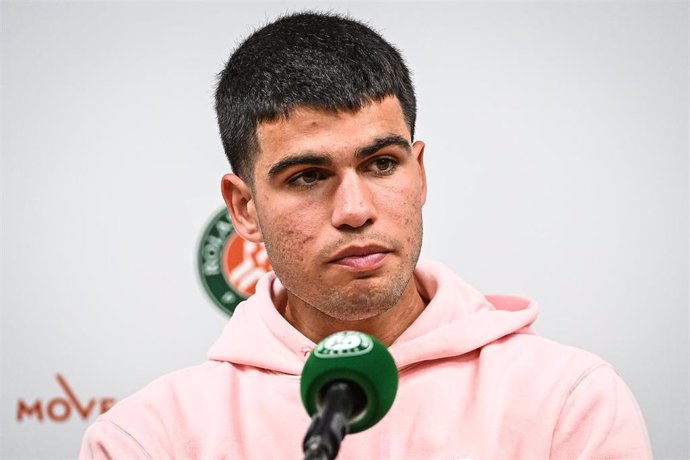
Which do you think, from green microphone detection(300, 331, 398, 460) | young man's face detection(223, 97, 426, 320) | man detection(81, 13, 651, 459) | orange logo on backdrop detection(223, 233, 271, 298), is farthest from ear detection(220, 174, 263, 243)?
orange logo on backdrop detection(223, 233, 271, 298)

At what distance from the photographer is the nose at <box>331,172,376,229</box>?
1.01 metres

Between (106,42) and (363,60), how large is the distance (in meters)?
1.23

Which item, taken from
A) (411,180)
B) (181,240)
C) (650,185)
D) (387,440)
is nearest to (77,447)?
(181,240)

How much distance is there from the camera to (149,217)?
6.77 feet

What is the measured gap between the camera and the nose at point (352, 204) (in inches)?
39.8

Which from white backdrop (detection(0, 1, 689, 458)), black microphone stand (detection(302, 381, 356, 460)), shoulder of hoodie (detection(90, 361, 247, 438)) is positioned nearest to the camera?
black microphone stand (detection(302, 381, 356, 460))

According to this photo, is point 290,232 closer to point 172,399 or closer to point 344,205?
point 344,205

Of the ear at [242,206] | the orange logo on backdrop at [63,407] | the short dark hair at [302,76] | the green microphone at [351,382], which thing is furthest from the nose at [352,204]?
the orange logo on backdrop at [63,407]

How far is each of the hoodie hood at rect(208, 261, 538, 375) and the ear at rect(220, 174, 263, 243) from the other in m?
0.13

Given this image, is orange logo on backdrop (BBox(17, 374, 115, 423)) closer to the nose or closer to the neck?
the neck

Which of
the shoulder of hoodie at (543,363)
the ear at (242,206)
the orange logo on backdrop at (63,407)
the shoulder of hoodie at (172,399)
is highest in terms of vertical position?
the ear at (242,206)

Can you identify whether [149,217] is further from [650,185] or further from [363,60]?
[650,185]

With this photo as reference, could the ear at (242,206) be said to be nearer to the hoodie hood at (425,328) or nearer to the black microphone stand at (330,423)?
the hoodie hood at (425,328)

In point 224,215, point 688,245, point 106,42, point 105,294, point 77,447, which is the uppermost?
point 106,42
